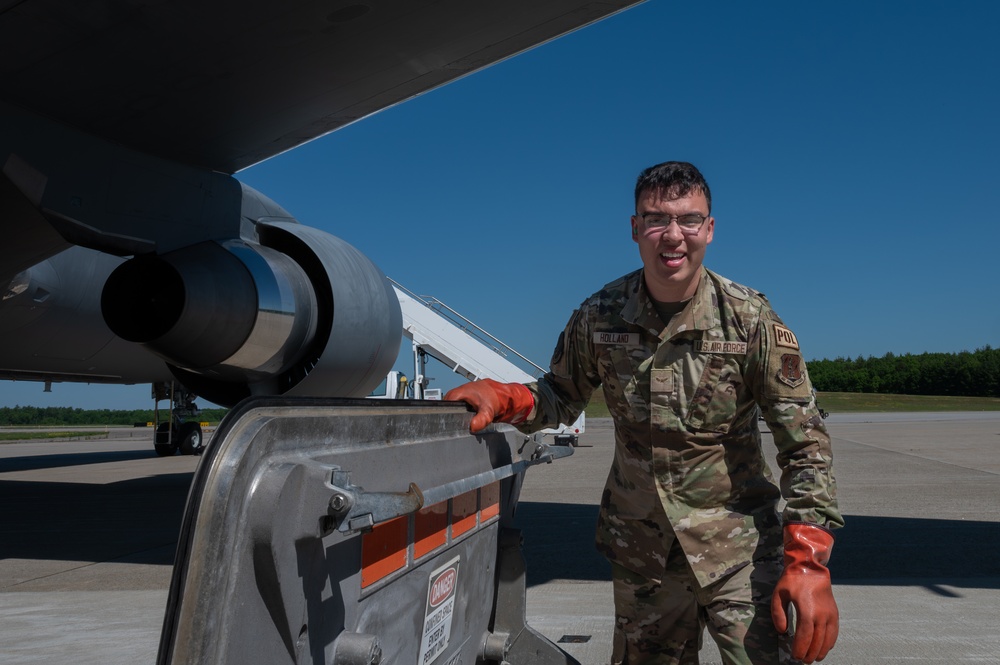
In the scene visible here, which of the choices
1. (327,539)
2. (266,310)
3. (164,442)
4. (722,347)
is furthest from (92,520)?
(164,442)

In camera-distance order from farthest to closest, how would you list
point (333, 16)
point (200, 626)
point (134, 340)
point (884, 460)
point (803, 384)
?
point (884, 460), point (134, 340), point (333, 16), point (803, 384), point (200, 626)

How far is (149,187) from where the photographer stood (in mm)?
5438

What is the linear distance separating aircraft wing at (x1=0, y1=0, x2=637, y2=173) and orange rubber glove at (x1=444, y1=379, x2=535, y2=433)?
271cm

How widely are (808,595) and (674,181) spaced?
124 centimetres

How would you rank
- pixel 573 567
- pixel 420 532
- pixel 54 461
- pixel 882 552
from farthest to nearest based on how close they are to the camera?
pixel 54 461 < pixel 882 552 < pixel 573 567 < pixel 420 532

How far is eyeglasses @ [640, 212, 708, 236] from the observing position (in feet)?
8.05

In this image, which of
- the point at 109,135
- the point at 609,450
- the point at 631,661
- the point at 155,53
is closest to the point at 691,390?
the point at 631,661

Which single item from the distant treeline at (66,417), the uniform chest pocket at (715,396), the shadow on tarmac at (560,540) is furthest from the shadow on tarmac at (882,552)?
the distant treeline at (66,417)

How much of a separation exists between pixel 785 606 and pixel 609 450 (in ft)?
51.2

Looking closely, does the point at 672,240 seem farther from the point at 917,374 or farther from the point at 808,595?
the point at 917,374

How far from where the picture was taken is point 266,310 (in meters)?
5.50

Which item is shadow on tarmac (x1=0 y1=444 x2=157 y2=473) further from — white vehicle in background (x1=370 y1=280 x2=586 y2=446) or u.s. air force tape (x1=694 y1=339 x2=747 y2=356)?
u.s. air force tape (x1=694 y1=339 x2=747 y2=356)

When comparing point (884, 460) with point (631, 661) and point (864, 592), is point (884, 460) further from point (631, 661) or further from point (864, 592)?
point (631, 661)

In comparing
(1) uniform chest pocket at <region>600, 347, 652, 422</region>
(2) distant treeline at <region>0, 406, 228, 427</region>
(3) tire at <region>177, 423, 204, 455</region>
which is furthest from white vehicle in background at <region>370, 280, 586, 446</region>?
(2) distant treeline at <region>0, 406, 228, 427</region>
